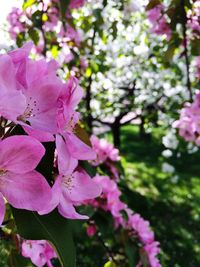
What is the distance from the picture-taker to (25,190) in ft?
2.17

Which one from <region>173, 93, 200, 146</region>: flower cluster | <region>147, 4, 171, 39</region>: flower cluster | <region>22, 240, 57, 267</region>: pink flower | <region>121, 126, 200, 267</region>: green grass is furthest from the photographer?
<region>121, 126, 200, 267</region>: green grass

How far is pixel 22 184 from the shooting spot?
2.17ft

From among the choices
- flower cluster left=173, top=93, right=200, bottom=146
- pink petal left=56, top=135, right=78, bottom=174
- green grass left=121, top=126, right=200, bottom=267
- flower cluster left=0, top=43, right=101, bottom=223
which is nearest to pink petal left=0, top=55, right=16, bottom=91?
flower cluster left=0, top=43, right=101, bottom=223

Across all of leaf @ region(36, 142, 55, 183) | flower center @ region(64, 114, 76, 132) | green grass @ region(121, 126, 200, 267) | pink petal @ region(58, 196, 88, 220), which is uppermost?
flower center @ region(64, 114, 76, 132)

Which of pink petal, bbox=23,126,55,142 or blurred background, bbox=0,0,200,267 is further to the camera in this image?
blurred background, bbox=0,0,200,267

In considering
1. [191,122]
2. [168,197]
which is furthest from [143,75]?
[191,122]

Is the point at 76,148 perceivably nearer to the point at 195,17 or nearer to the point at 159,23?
the point at 195,17

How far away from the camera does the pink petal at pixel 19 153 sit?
2.07ft

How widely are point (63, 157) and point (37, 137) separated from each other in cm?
5

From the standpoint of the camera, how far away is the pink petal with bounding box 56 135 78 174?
0.71 meters

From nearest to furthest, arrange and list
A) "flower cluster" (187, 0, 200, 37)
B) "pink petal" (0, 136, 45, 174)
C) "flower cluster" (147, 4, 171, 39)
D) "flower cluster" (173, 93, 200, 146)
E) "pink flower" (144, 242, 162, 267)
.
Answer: "pink petal" (0, 136, 45, 174) → "pink flower" (144, 242, 162, 267) → "flower cluster" (173, 93, 200, 146) → "flower cluster" (187, 0, 200, 37) → "flower cluster" (147, 4, 171, 39)

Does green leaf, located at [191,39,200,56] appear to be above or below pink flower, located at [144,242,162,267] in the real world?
above

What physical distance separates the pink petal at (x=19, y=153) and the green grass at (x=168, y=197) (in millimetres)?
1759

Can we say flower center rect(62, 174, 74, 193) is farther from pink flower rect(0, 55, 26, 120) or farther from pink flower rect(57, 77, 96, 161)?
pink flower rect(0, 55, 26, 120)
